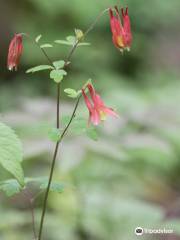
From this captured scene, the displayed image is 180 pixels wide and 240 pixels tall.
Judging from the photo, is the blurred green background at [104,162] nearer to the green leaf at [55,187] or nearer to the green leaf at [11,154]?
the green leaf at [55,187]

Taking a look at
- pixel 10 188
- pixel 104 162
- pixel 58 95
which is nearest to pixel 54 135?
pixel 58 95

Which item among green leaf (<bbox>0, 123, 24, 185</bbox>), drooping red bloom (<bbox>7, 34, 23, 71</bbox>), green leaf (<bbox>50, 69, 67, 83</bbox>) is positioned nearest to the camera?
green leaf (<bbox>0, 123, 24, 185</bbox>)

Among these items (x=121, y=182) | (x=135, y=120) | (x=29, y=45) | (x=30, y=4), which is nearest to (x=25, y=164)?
(x=121, y=182)

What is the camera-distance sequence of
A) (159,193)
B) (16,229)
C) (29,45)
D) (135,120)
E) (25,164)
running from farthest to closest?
(29,45) < (159,193) < (25,164) < (135,120) < (16,229)

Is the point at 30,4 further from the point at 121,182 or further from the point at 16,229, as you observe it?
the point at 16,229

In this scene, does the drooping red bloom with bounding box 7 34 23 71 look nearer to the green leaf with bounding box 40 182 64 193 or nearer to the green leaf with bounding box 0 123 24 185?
the green leaf with bounding box 0 123 24 185

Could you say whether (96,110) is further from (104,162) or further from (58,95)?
(104,162)

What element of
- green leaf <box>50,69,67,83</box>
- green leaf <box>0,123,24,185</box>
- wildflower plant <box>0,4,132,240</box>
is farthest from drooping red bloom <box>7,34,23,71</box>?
green leaf <box>0,123,24,185</box>

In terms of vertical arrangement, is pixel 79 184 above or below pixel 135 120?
below
